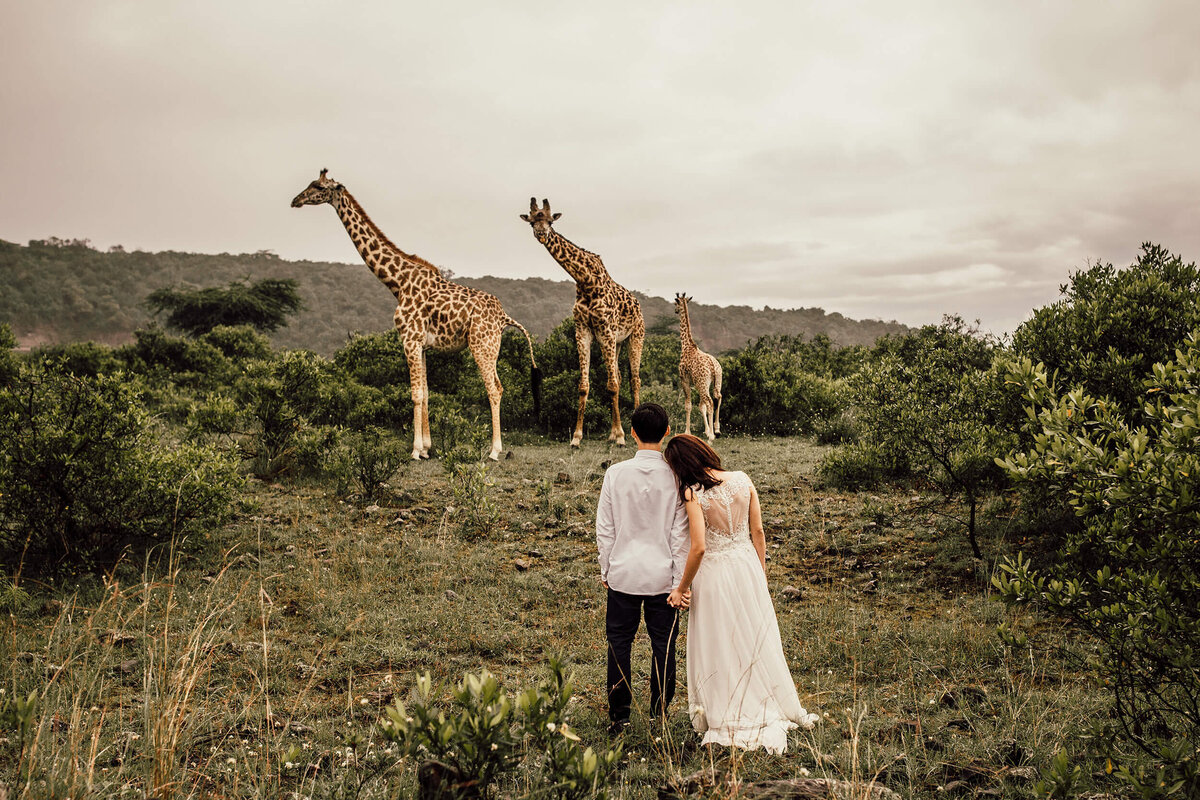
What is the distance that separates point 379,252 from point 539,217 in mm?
3220

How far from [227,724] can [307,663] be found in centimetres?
103

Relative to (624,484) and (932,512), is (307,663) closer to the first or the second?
(624,484)

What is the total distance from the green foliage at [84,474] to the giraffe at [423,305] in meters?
5.58

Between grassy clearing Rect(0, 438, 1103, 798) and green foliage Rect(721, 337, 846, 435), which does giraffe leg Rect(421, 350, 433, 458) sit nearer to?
grassy clearing Rect(0, 438, 1103, 798)

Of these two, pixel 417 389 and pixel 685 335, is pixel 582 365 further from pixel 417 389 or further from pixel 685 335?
pixel 685 335

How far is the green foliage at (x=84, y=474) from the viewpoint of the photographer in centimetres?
674

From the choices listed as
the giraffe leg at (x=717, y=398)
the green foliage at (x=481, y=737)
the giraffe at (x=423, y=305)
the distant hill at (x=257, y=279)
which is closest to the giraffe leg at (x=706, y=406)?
the giraffe leg at (x=717, y=398)

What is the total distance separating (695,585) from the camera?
185 inches

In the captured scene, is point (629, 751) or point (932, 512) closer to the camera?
point (629, 751)

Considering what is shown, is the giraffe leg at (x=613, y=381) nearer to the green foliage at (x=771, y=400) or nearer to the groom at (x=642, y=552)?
the green foliage at (x=771, y=400)

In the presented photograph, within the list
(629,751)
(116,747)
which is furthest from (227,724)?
(629,751)

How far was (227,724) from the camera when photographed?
170 inches

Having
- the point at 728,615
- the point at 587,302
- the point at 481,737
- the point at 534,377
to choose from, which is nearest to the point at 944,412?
the point at 728,615

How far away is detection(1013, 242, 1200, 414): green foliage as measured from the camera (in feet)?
21.3
